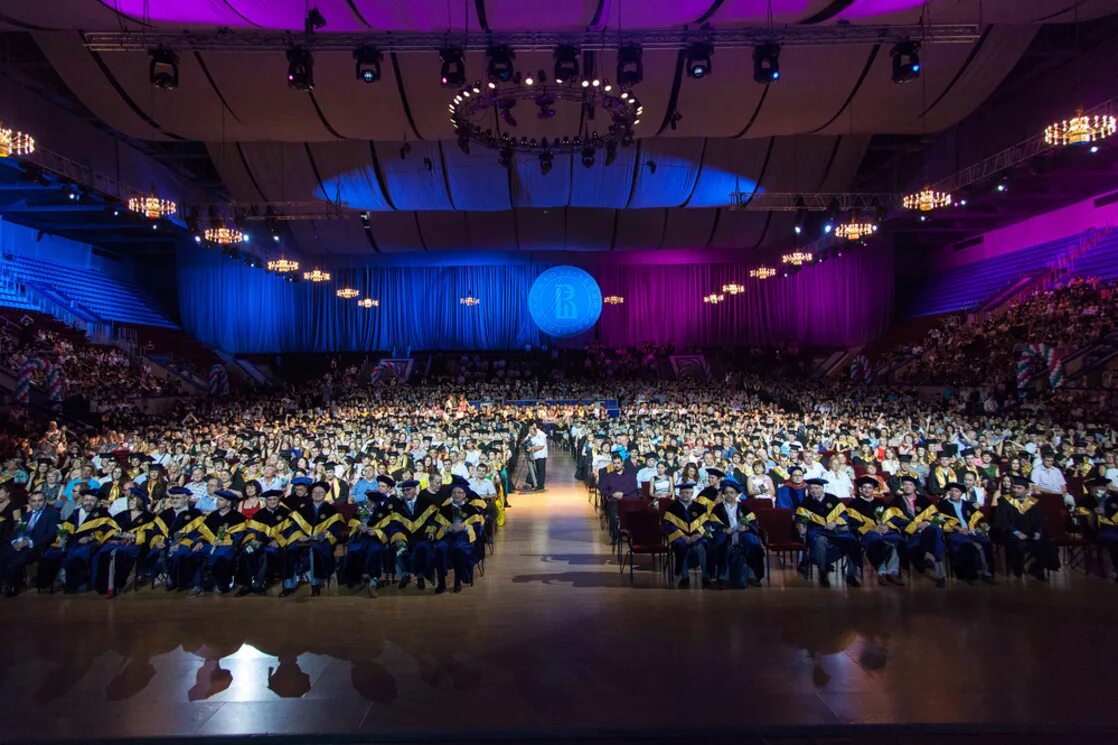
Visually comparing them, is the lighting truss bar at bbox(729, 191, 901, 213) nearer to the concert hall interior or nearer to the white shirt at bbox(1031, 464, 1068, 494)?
the concert hall interior

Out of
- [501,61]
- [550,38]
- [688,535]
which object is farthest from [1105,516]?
[501,61]

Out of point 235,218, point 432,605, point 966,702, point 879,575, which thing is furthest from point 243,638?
point 235,218

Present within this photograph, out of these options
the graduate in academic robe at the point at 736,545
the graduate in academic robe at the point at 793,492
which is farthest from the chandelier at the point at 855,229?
the graduate in academic robe at the point at 736,545

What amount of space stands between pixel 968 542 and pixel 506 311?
2792 centimetres

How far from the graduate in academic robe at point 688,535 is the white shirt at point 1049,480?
15.3ft

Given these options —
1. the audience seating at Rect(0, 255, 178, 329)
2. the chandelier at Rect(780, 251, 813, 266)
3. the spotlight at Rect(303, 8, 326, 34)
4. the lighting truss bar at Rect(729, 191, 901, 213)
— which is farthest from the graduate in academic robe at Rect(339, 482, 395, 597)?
the audience seating at Rect(0, 255, 178, 329)

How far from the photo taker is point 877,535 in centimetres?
743

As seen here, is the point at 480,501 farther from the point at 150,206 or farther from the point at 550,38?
the point at 150,206

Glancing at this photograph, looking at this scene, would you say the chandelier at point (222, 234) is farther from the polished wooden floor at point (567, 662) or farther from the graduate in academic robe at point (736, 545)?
the graduate in academic robe at point (736, 545)

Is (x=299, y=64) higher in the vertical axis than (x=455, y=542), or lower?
higher

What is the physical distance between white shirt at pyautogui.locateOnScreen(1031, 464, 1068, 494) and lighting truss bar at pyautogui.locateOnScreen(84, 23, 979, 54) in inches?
241

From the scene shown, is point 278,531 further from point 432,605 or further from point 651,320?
point 651,320

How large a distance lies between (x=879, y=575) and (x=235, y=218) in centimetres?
1768

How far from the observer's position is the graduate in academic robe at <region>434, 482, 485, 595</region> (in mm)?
7320
